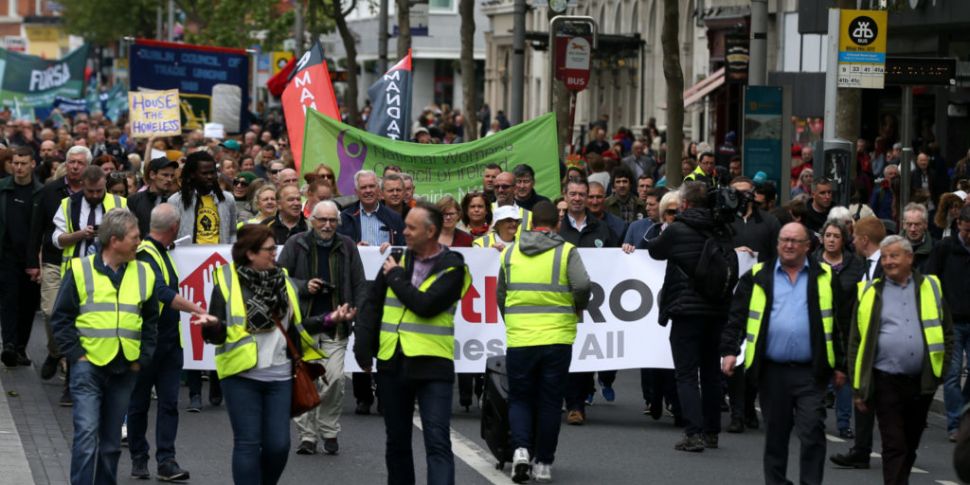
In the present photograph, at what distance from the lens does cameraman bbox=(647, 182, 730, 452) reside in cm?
1251

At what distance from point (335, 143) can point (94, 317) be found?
8.34m

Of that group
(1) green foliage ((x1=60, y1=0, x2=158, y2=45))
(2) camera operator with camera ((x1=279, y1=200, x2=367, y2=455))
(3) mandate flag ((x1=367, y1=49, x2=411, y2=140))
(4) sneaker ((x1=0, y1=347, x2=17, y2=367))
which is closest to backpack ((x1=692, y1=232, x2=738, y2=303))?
(2) camera operator with camera ((x1=279, y1=200, x2=367, y2=455))

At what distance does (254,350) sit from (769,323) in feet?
9.32

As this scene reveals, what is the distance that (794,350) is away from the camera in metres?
10.2

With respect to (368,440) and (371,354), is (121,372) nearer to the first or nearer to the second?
(371,354)

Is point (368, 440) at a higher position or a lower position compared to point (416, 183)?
lower

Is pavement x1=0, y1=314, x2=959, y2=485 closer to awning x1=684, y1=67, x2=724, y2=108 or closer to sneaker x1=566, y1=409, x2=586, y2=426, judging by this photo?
sneaker x1=566, y1=409, x2=586, y2=426

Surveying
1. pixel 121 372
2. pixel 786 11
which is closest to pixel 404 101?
pixel 121 372

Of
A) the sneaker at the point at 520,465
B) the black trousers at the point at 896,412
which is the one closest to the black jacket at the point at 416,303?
the sneaker at the point at 520,465

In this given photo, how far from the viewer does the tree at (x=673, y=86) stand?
22.9 meters

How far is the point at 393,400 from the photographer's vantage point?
31.7 ft

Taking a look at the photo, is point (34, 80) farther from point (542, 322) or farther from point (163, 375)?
point (542, 322)

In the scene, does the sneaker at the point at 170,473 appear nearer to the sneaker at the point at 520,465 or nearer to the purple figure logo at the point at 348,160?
the sneaker at the point at 520,465

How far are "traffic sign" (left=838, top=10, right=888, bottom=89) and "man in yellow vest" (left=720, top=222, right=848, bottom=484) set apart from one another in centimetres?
741
